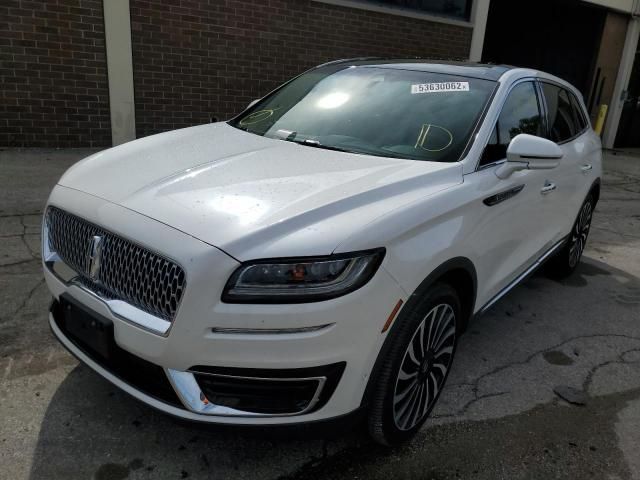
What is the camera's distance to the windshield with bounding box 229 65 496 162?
9.56ft

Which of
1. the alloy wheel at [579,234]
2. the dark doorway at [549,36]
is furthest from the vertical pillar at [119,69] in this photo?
the dark doorway at [549,36]

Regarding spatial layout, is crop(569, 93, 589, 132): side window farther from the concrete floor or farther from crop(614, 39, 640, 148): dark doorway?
crop(614, 39, 640, 148): dark doorway

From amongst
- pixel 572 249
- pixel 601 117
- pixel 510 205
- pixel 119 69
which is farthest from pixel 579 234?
pixel 601 117

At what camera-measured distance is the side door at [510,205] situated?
2743mm

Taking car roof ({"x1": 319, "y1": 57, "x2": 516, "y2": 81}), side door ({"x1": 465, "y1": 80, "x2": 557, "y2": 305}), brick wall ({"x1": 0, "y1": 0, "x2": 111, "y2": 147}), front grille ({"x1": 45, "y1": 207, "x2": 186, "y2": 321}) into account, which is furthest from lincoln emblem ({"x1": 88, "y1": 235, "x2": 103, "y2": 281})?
brick wall ({"x1": 0, "y1": 0, "x2": 111, "y2": 147})

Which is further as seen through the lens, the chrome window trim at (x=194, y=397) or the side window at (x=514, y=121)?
the side window at (x=514, y=121)

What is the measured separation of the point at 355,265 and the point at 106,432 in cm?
141

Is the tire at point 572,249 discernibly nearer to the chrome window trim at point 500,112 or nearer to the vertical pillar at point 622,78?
the chrome window trim at point 500,112

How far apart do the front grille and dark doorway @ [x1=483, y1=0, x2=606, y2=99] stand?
14378 millimetres

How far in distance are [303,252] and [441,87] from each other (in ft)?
5.99

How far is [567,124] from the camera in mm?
4352

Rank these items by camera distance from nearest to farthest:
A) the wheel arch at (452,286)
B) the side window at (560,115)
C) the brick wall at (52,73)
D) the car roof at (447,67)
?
the wheel arch at (452,286), the car roof at (447,67), the side window at (560,115), the brick wall at (52,73)

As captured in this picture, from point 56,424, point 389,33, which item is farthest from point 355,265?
point 389,33

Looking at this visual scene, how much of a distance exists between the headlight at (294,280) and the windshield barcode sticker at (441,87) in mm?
1672
